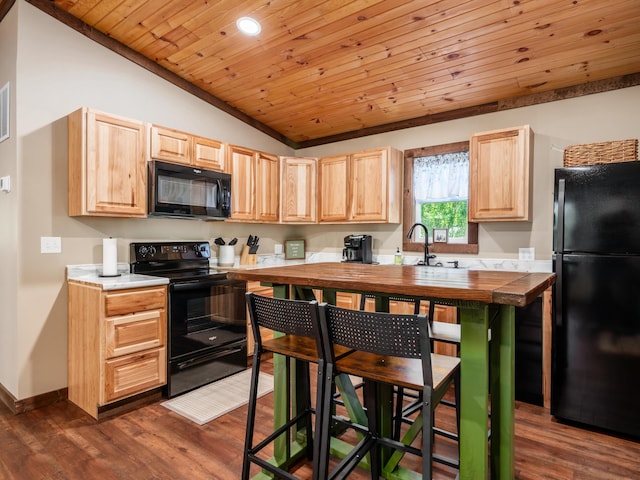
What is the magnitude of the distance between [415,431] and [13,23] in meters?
3.86

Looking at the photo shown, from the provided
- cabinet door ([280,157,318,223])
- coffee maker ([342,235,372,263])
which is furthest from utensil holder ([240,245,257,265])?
coffee maker ([342,235,372,263])

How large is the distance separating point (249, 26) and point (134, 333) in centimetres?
247

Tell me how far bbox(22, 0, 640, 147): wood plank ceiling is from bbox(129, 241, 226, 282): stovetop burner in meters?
1.68

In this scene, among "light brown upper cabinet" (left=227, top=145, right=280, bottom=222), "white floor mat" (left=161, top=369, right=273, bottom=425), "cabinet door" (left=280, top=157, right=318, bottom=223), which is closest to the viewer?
"white floor mat" (left=161, top=369, right=273, bottom=425)

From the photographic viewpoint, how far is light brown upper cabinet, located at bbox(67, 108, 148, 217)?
2.73 metres

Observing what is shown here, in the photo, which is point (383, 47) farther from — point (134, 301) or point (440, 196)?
point (134, 301)

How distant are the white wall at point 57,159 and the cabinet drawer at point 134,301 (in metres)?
0.69

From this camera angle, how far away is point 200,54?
3268mm

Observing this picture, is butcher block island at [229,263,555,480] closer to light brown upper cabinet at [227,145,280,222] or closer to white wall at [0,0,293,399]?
white wall at [0,0,293,399]

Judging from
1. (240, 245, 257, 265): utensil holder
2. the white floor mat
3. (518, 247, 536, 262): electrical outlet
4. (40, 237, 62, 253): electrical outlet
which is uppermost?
(40, 237, 62, 253): electrical outlet

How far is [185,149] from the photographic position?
3.37 meters

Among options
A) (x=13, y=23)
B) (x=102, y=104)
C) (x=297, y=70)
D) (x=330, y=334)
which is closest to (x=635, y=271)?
(x=330, y=334)

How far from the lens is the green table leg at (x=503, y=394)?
1524mm

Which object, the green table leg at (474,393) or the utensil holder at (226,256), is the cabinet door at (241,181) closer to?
the utensil holder at (226,256)
